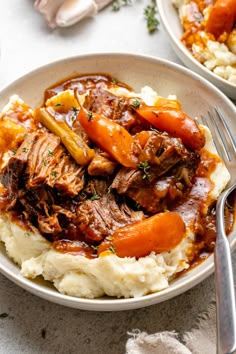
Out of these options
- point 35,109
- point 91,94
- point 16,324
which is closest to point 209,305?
point 16,324

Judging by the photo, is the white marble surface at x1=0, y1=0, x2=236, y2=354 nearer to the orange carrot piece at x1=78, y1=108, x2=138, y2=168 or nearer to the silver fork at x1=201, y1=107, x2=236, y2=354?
the silver fork at x1=201, y1=107, x2=236, y2=354

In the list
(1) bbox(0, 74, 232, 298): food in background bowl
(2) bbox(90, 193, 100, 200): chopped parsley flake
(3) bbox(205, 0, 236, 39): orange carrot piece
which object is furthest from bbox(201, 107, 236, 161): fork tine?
(2) bbox(90, 193, 100, 200): chopped parsley flake

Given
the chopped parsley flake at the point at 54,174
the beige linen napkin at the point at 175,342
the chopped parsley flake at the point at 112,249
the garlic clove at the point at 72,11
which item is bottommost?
the beige linen napkin at the point at 175,342

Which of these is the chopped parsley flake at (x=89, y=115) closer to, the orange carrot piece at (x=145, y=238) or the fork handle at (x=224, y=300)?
the orange carrot piece at (x=145, y=238)

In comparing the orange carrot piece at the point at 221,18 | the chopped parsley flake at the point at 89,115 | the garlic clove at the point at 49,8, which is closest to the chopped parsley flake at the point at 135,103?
the chopped parsley flake at the point at 89,115

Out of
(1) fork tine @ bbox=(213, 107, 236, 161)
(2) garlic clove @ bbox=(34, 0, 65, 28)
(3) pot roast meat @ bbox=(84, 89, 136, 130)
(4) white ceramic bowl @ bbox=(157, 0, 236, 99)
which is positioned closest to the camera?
(3) pot roast meat @ bbox=(84, 89, 136, 130)

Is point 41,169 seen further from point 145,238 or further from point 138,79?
point 138,79

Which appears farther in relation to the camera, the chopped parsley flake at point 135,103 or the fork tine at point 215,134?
the fork tine at point 215,134
